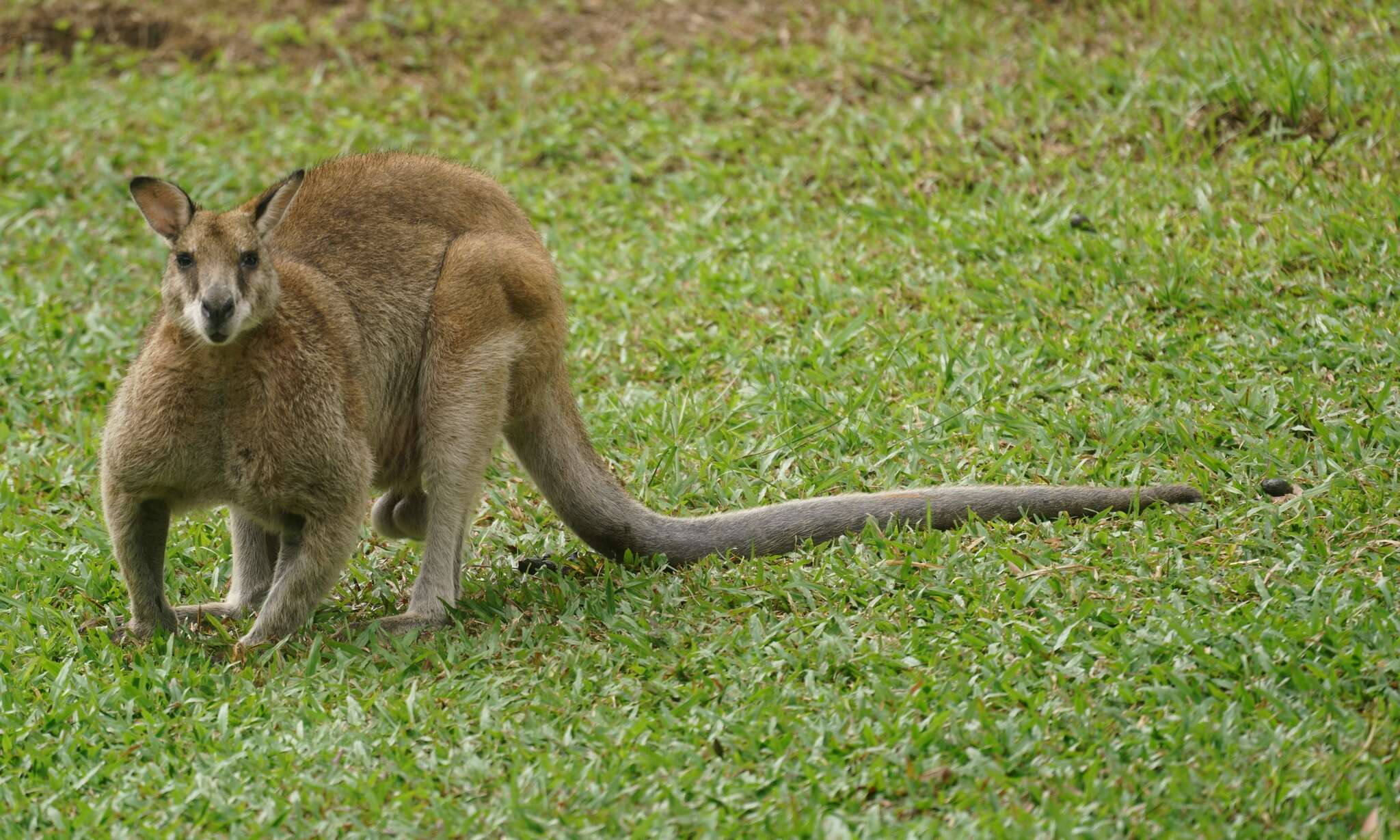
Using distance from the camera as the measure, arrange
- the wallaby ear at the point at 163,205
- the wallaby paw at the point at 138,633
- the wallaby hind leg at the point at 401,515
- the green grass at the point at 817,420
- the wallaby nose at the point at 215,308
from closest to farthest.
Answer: the green grass at the point at 817,420
the wallaby nose at the point at 215,308
the wallaby ear at the point at 163,205
the wallaby paw at the point at 138,633
the wallaby hind leg at the point at 401,515

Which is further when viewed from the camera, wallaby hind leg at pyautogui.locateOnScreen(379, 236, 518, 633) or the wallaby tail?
the wallaby tail

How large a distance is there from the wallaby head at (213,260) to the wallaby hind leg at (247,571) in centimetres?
75

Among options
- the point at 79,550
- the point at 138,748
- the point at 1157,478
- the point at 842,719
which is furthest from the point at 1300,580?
the point at 79,550

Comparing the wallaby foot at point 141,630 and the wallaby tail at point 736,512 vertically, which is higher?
the wallaby tail at point 736,512

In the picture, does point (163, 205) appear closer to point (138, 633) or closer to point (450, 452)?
point (450, 452)

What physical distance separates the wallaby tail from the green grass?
0.08 meters

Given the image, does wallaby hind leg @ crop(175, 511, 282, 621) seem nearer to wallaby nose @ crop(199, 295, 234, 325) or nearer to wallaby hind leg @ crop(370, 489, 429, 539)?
wallaby hind leg @ crop(370, 489, 429, 539)

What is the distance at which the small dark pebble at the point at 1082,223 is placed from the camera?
6.18 meters

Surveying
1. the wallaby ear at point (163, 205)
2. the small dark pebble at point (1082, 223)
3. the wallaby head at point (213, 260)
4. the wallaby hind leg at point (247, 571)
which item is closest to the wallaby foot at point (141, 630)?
the wallaby hind leg at point (247, 571)

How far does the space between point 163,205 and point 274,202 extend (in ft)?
0.92

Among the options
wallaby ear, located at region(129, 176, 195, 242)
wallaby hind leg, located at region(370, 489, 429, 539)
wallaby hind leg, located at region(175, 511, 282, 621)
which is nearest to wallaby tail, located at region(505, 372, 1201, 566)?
wallaby hind leg, located at region(370, 489, 429, 539)

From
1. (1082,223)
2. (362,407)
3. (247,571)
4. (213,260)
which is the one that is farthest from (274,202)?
(1082,223)

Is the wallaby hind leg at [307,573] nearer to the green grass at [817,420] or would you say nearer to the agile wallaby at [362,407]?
the agile wallaby at [362,407]

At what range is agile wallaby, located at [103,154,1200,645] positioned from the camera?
396 cm
